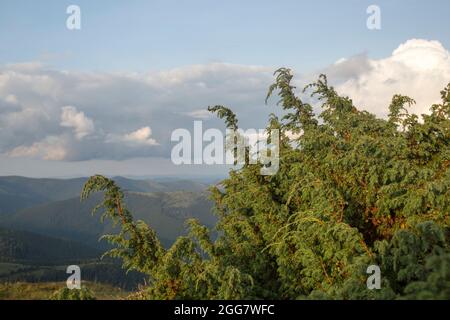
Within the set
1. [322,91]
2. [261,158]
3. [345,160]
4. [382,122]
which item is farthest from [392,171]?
[322,91]

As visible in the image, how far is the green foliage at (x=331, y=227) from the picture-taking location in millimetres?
6219

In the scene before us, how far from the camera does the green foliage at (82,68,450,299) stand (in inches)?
245

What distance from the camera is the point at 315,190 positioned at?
7598 millimetres

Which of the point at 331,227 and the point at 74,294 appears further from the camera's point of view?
the point at 331,227

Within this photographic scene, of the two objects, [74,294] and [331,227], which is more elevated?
[331,227]

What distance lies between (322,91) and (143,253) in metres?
8.49

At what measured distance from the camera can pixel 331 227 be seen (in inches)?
269
